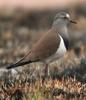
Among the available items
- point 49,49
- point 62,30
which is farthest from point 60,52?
point 62,30

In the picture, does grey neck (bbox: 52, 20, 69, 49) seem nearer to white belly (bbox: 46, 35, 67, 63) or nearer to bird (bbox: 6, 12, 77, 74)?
bird (bbox: 6, 12, 77, 74)

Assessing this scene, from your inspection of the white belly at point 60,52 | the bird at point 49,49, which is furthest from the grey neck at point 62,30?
the white belly at point 60,52

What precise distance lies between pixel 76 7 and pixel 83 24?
4269mm

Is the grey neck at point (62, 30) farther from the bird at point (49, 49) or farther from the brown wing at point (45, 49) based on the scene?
the brown wing at point (45, 49)

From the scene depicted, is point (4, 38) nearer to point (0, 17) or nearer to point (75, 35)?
point (75, 35)

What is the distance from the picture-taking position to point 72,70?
495 inches

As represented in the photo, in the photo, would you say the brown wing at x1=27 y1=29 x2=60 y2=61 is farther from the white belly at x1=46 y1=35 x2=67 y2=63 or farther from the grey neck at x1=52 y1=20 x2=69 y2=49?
the grey neck at x1=52 y1=20 x2=69 y2=49

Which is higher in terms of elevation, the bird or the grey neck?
the grey neck

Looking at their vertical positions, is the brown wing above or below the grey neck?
below

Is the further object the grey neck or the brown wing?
the grey neck

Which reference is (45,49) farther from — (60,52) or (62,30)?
(62,30)

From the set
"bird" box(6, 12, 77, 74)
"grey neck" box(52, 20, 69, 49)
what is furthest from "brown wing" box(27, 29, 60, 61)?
"grey neck" box(52, 20, 69, 49)

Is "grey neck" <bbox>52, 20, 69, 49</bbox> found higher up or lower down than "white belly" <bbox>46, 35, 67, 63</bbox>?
higher up

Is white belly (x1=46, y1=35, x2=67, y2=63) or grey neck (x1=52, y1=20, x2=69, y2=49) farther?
grey neck (x1=52, y1=20, x2=69, y2=49)
